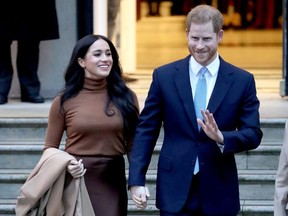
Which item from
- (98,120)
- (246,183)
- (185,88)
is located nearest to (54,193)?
(98,120)

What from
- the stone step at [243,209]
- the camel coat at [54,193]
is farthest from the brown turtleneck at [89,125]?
the stone step at [243,209]

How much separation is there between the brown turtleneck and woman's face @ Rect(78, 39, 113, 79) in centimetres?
6

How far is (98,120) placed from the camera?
629 centimetres

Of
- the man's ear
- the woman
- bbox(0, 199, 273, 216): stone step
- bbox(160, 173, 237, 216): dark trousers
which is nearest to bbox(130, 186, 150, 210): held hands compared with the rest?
bbox(160, 173, 237, 216): dark trousers

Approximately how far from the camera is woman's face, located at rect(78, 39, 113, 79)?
250 inches

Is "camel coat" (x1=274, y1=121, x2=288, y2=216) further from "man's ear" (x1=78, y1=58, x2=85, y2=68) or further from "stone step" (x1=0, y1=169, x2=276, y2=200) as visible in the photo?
"stone step" (x1=0, y1=169, x2=276, y2=200)

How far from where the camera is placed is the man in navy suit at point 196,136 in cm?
571

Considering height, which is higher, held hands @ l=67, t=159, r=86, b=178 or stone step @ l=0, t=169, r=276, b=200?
held hands @ l=67, t=159, r=86, b=178

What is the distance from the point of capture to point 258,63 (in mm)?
13812

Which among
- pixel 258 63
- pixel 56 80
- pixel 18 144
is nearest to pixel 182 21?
pixel 258 63

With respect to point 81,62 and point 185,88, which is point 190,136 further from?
point 81,62

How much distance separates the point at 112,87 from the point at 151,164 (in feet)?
8.01

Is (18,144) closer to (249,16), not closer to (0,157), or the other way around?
(0,157)

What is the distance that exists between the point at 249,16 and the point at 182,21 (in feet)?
3.48
